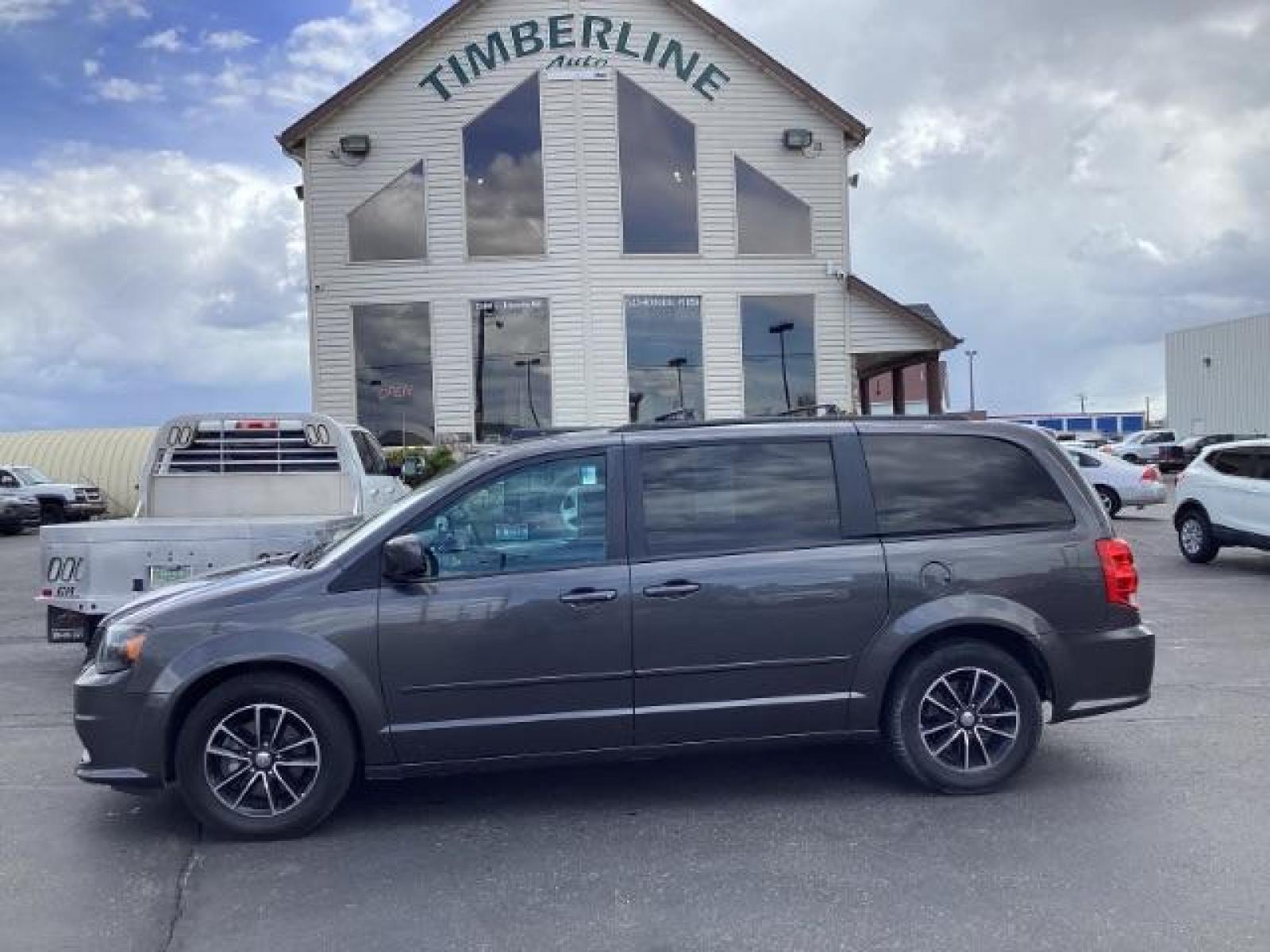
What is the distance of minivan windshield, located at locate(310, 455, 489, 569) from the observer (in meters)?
5.21

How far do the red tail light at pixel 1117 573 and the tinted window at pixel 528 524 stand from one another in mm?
2388

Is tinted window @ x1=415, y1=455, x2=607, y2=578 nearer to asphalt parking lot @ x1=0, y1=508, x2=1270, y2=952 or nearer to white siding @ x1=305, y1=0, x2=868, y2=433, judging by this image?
asphalt parking lot @ x1=0, y1=508, x2=1270, y2=952

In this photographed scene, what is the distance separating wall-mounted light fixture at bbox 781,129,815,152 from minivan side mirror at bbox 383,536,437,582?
15656 mm

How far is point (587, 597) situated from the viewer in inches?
203

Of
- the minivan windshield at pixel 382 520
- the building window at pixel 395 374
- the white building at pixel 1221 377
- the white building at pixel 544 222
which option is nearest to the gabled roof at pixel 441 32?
the white building at pixel 544 222

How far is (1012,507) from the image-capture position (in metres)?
5.67

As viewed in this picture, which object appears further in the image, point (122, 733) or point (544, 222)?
point (544, 222)

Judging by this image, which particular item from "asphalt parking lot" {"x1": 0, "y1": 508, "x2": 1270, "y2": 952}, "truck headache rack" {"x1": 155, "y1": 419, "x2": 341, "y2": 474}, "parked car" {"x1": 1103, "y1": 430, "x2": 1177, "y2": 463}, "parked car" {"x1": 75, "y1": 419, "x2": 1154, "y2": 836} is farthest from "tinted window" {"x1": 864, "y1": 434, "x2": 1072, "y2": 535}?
"parked car" {"x1": 1103, "y1": 430, "x2": 1177, "y2": 463}

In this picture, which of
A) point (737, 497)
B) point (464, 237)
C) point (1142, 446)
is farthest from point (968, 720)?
point (1142, 446)

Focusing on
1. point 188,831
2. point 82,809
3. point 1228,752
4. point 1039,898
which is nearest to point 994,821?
point 1039,898

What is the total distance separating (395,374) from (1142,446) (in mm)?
30754

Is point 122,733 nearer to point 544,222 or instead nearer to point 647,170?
point 544,222

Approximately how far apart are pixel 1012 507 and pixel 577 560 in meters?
2.14

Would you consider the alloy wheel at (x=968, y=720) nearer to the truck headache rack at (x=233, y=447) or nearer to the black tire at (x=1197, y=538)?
the truck headache rack at (x=233, y=447)
